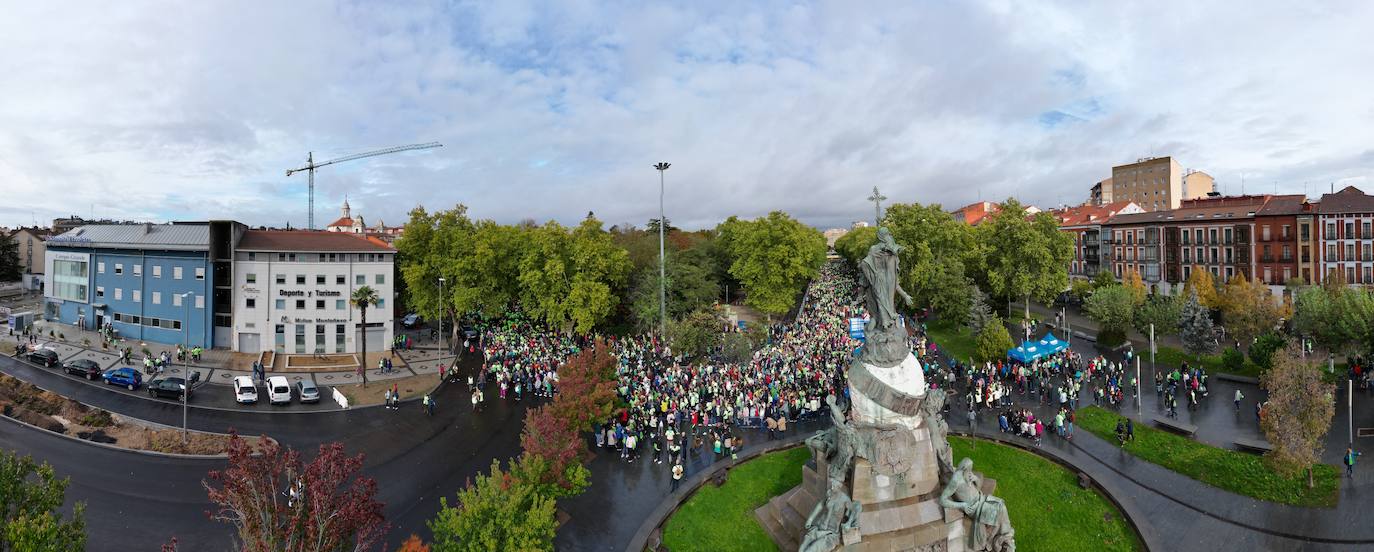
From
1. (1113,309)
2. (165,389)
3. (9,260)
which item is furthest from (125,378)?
(9,260)

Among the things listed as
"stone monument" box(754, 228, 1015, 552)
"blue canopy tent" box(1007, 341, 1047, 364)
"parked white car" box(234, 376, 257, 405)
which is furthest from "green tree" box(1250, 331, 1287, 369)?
"parked white car" box(234, 376, 257, 405)

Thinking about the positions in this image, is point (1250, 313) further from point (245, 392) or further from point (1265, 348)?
point (245, 392)

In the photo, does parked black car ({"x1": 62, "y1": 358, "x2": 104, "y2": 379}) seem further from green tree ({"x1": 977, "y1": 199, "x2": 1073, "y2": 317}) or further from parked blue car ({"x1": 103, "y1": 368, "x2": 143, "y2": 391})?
green tree ({"x1": 977, "y1": 199, "x2": 1073, "y2": 317})

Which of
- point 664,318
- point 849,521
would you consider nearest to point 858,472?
point 849,521

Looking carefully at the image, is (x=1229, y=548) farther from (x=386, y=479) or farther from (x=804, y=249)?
(x=804, y=249)

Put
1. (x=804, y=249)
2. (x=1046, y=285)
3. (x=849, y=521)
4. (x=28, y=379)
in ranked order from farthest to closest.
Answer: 1. (x=804, y=249)
2. (x=1046, y=285)
3. (x=28, y=379)
4. (x=849, y=521)
